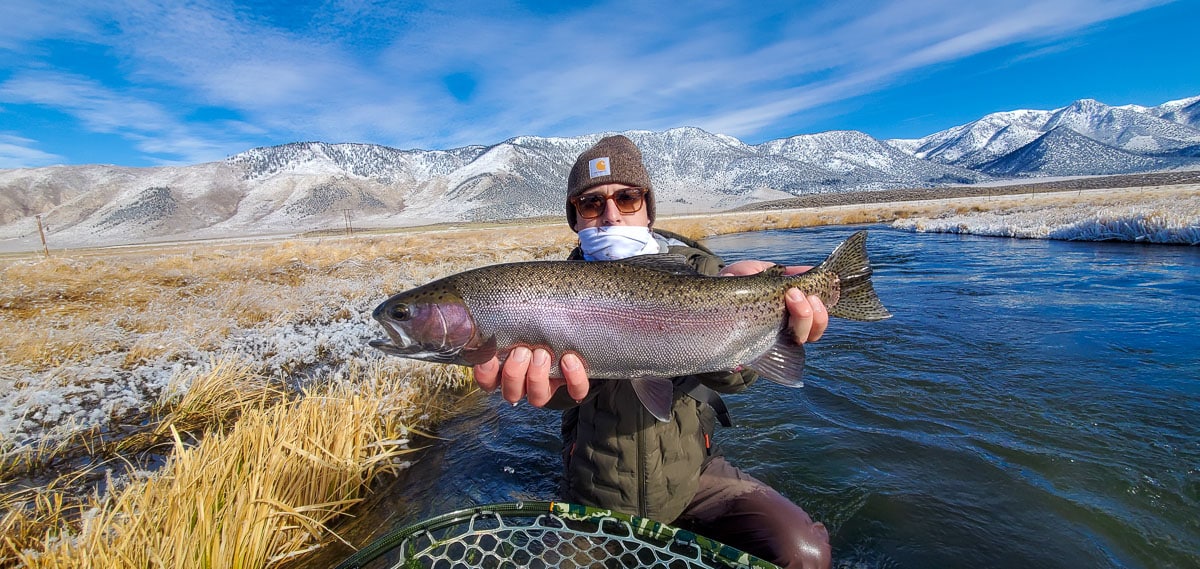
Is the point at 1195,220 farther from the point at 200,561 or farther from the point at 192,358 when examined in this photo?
the point at 192,358

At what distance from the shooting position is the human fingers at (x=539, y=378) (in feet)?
9.46

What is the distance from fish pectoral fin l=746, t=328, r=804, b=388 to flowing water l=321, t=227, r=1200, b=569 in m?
1.92

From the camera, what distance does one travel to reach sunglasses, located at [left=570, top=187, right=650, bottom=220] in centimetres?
374

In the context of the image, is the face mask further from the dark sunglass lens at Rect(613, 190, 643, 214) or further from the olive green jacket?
the olive green jacket

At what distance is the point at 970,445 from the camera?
5422 millimetres

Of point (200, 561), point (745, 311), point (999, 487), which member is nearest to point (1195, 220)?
point (999, 487)

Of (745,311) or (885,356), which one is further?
(885,356)

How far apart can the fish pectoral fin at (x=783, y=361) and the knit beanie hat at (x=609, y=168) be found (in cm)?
155

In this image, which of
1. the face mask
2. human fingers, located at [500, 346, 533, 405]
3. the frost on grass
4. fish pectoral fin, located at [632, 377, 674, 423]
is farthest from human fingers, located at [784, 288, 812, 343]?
the frost on grass

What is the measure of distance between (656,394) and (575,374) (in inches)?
19.8

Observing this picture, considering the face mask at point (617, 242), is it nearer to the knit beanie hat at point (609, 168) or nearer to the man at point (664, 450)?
the man at point (664, 450)

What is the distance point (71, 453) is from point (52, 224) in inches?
8491

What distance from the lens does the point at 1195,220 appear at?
18.8 m

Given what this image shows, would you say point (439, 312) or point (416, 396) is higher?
point (439, 312)
